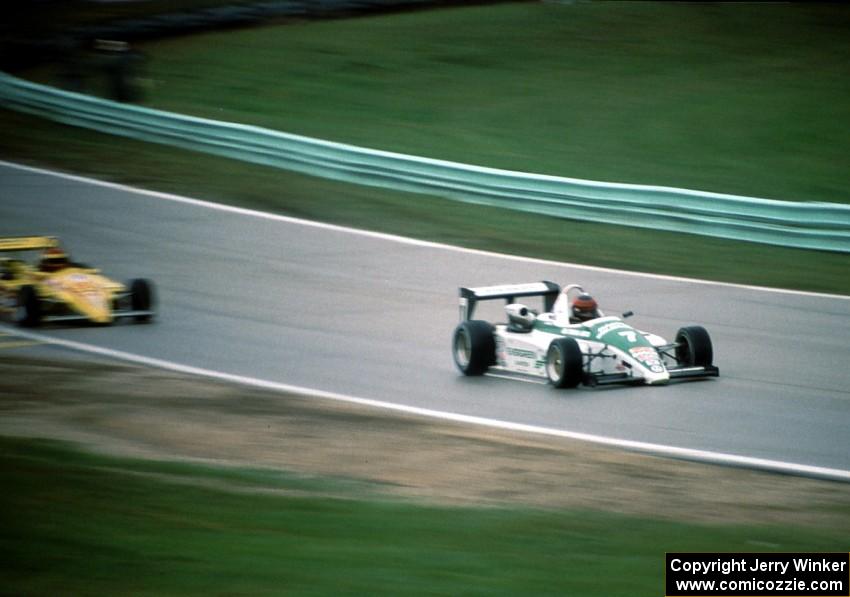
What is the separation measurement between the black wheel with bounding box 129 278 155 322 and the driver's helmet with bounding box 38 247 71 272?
2.72 ft

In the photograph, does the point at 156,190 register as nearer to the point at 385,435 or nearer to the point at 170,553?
the point at 385,435

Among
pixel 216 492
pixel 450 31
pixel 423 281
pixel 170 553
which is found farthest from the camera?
pixel 450 31

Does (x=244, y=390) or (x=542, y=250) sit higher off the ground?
(x=542, y=250)

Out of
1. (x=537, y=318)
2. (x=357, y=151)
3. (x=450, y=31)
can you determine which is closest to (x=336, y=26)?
(x=450, y=31)

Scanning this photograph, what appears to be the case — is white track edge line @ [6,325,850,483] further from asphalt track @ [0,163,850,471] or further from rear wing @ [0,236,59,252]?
rear wing @ [0,236,59,252]

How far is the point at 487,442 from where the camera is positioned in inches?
383

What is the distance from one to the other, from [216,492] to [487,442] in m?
2.79

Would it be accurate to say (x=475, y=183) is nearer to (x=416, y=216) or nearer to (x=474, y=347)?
(x=416, y=216)

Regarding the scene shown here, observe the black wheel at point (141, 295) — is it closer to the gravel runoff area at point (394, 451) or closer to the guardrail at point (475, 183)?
the gravel runoff area at point (394, 451)

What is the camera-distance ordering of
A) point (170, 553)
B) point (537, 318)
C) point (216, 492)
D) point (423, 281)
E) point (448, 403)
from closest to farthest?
point (170, 553) → point (216, 492) → point (448, 403) → point (537, 318) → point (423, 281)

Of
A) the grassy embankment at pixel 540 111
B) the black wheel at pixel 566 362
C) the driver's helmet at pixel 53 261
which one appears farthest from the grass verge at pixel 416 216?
the driver's helmet at pixel 53 261

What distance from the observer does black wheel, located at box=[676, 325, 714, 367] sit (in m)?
11.8

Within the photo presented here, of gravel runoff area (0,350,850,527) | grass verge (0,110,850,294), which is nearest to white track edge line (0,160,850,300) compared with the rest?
grass verge (0,110,850,294)

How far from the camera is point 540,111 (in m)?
26.6
